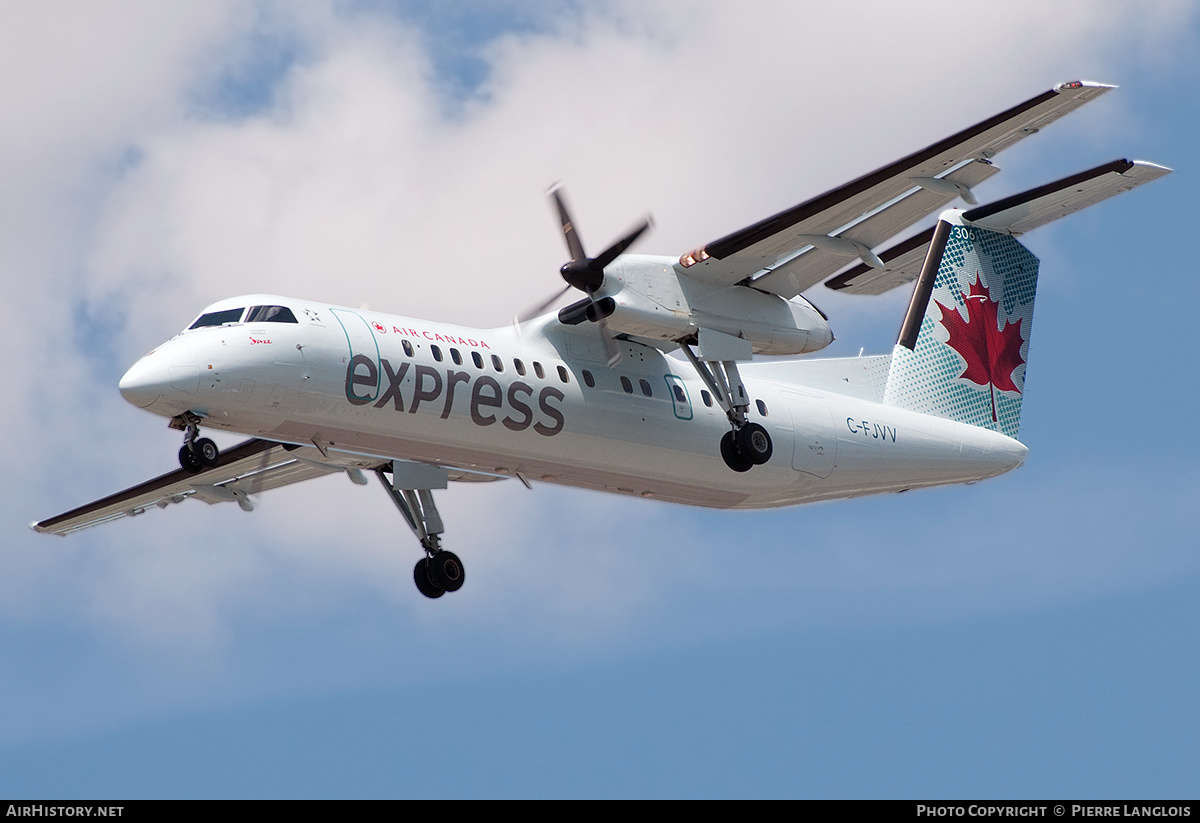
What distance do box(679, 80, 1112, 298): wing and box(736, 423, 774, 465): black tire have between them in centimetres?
178

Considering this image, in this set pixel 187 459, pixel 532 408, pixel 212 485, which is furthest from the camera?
pixel 212 485

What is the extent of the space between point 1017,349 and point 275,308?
10.9 m

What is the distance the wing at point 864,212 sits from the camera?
52.5 feet

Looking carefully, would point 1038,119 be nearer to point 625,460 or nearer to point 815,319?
point 815,319

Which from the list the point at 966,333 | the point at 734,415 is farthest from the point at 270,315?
the point at 966,333

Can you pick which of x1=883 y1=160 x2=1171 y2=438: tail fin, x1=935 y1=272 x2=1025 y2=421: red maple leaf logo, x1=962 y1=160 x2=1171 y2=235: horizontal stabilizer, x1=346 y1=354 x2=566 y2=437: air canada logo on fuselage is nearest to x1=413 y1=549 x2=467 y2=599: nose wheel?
x1=346 y1=354 x2=566 y2=437: air canada logo on fuselage

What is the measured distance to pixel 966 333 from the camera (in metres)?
21.2

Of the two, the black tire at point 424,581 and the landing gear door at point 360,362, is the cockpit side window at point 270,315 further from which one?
the black tire at point 424,581

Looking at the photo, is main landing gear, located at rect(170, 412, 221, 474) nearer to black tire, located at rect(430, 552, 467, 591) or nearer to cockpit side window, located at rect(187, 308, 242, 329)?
cockpit side window, located at rect(187, 308, 242, 329)

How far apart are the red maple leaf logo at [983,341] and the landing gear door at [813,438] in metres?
2.77

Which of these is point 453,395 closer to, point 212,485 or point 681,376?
point 681,376

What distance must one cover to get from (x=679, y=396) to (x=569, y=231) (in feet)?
7.70

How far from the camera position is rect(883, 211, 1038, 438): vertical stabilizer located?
68.1 feet

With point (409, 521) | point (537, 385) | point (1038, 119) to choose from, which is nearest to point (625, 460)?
point (537, 385)
